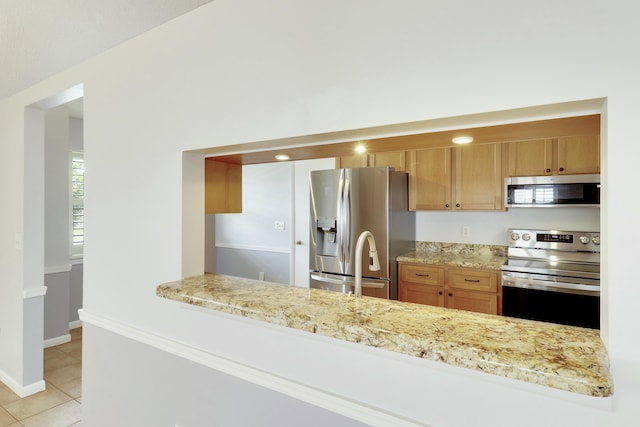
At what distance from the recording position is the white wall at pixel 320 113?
84cm

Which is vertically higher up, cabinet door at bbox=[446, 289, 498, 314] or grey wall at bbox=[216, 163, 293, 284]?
grey wall at bbox=[216, 163, 293, 284]

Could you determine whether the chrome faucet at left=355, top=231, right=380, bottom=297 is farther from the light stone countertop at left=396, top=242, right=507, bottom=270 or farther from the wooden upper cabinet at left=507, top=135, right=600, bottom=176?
the wooden upper cabinet at left=507, top=135, right=600, bottom=176

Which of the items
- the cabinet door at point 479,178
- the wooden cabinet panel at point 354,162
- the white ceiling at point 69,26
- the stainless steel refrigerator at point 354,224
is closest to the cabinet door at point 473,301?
the stainless steel refrigerator at point 354,224

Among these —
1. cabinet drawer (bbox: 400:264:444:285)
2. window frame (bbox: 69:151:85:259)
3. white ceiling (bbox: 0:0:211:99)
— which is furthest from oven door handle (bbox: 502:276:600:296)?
window frame (bbox: 69:151:85:259)

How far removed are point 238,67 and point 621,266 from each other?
1389mm

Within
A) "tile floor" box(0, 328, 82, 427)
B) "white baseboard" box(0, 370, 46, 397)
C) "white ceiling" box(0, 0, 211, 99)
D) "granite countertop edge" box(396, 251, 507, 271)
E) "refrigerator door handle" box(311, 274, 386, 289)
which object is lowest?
"tile floor" box(0, 328, 82, 427)

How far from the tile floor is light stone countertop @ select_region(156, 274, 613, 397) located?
2126 millimetres

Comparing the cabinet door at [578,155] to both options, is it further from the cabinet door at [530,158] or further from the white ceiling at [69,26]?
the white ceiling at [69,26]

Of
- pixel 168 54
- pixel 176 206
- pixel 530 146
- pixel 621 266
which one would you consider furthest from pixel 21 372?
pixel 530 146

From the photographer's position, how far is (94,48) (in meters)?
2.00

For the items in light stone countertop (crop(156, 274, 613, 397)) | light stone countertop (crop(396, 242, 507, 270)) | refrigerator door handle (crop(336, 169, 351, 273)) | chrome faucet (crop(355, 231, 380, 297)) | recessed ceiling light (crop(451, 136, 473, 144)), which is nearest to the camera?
light stone countertop (crop(156, 274, 613, 397))

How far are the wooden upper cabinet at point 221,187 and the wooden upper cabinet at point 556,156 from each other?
238 centimetres

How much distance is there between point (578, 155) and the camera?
297cm

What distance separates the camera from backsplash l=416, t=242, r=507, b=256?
11.5 feet
